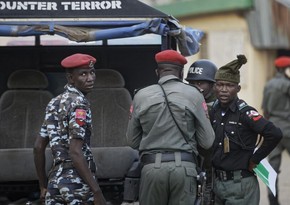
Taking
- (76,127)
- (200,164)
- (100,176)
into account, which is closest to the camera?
(76,127)

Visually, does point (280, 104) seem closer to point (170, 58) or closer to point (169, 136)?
point (170, 58)

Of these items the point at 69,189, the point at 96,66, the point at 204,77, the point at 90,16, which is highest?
the point at 90,16

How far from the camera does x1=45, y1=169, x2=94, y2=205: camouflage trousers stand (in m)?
6.86

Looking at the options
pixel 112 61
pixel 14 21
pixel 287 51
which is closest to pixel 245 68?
pixel 287 51

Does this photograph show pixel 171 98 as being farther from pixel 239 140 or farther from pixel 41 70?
pixel 41 70

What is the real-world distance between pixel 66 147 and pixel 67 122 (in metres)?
0.19

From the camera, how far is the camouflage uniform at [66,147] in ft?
22.4

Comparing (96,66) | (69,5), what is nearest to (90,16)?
(69,5)

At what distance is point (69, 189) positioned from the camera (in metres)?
6.85

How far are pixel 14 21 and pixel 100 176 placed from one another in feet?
5.16

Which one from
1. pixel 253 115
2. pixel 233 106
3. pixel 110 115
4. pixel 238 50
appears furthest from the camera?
pixel 238 50

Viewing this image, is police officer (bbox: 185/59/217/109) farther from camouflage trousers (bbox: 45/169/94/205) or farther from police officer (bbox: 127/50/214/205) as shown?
camouflage trousers (bbox: 45/169/94/205)

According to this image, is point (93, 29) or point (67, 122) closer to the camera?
point (67, 122)

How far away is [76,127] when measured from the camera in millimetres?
6754
